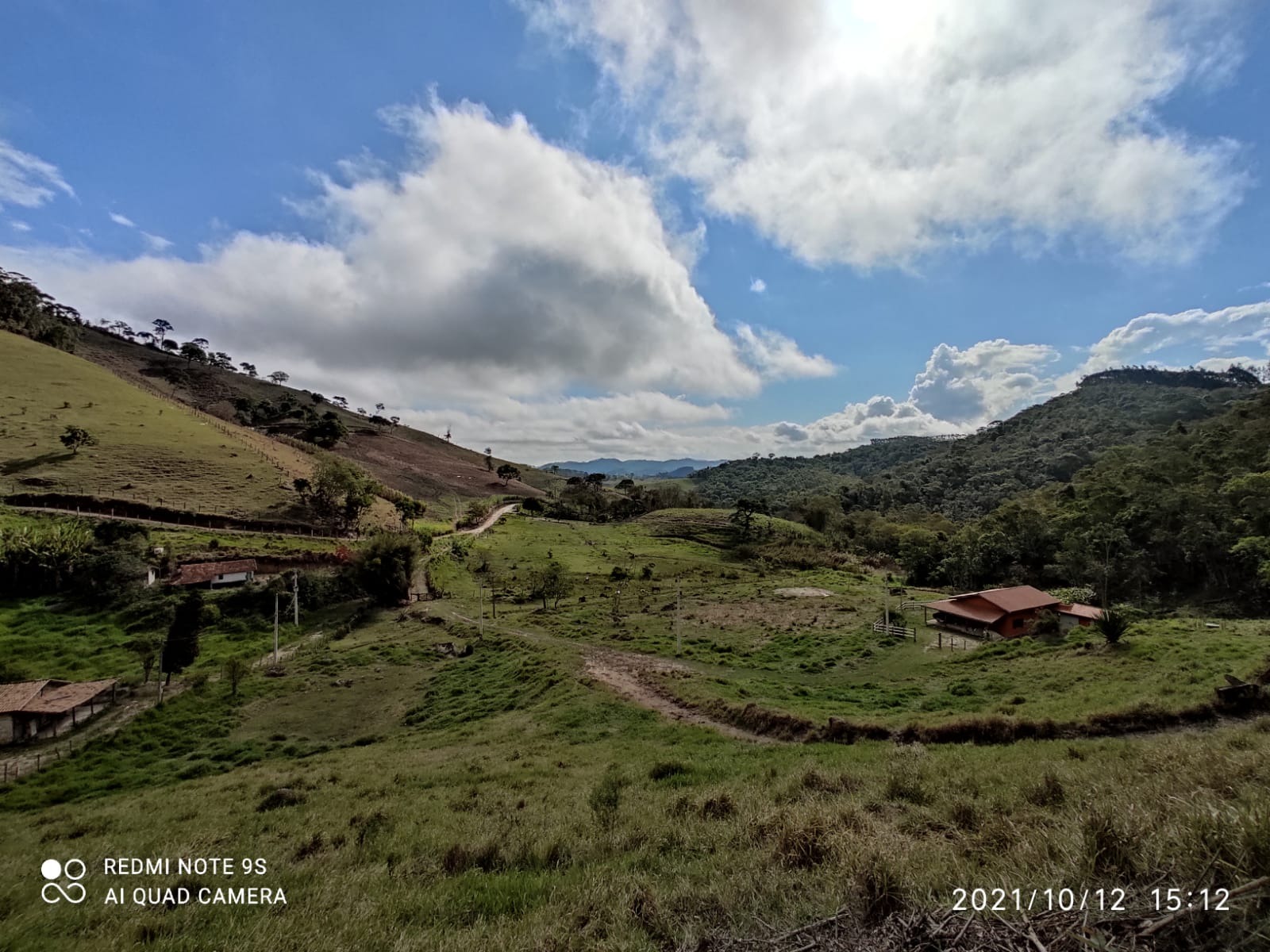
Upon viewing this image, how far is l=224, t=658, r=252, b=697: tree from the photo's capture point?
90.3 ft

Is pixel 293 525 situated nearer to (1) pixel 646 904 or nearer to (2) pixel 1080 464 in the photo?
(1) pixel 646 904

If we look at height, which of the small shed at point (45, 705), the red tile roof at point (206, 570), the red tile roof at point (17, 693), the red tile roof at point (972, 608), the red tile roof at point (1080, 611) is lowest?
the small shed at point (45, 705)

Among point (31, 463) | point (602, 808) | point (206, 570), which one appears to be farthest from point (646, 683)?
point (31, 463)

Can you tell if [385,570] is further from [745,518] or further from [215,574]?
[745,518]

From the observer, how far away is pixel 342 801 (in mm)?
12914

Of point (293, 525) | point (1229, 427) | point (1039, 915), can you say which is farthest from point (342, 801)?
point (1229, 427)

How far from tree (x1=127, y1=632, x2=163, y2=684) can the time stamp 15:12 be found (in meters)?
37.8

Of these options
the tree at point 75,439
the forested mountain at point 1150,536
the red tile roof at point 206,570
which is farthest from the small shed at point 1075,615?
the tree at point 75,439

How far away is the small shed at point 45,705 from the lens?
75.2ft

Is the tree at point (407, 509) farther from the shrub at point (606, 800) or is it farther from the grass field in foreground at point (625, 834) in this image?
the shrub at point (606, 800)

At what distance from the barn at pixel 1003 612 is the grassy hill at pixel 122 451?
63.9 metres

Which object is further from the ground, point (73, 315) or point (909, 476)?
point (73, 315)

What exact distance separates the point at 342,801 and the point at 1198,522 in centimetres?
7050

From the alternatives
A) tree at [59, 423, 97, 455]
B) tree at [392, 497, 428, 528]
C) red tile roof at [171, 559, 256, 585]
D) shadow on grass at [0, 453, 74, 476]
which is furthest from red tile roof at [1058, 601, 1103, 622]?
tree at [59, 423, 97, 455]
